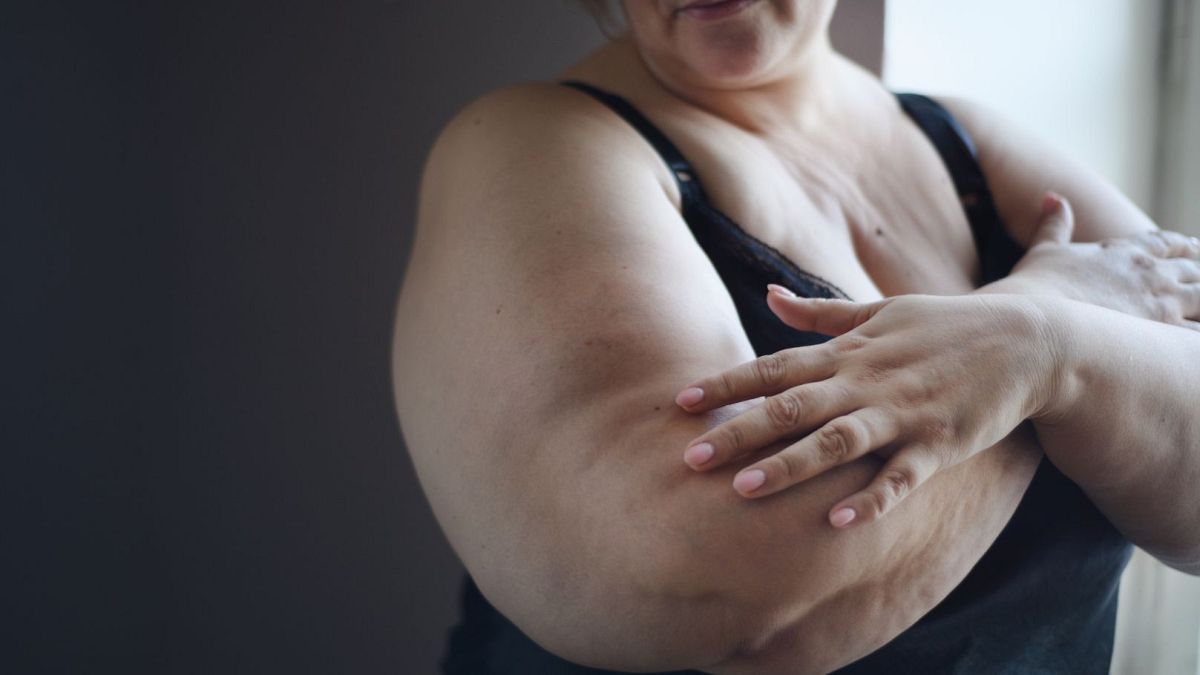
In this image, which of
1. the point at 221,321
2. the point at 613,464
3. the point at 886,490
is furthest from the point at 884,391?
the point at 221,321

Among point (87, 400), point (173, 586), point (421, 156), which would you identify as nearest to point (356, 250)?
point (421, 156)

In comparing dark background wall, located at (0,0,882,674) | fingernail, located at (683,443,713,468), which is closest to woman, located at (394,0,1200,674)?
fingernail, located at (683,443,713,468)

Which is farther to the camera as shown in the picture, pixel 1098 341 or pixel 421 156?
pixel 421 156

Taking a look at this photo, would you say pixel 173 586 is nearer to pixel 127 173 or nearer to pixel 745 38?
pixel 127 173

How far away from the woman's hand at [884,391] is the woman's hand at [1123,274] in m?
0.18

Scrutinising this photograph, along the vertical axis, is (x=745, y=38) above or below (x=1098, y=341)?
above

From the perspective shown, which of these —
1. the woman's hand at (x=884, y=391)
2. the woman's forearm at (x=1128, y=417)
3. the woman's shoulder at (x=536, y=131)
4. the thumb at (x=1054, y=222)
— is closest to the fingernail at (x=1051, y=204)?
the thumb at (x=1054, y=222)

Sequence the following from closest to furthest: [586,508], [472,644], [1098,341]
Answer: [586,508] < [1098,341] < [472,644]

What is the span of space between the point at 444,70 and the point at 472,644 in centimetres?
73

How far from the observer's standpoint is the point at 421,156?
137 centimetres

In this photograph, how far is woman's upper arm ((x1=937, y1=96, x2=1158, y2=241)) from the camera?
1.15 metres

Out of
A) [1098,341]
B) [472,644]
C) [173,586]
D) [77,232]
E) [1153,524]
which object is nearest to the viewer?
[1098,341]

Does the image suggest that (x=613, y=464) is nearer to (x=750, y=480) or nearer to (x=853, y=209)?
(x=750, y=480)

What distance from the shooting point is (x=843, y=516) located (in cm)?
68
